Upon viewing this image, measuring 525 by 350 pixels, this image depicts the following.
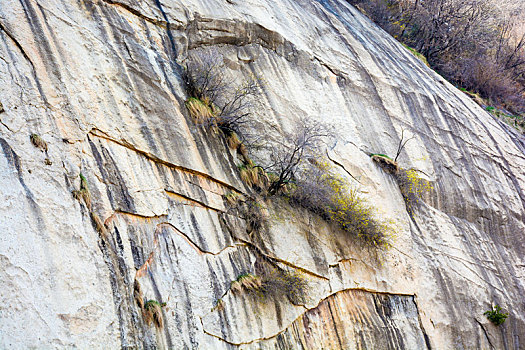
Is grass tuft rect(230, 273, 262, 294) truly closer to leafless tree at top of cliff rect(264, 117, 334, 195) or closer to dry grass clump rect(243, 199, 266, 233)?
dry grass clump rect(243, 199, 266, 233)

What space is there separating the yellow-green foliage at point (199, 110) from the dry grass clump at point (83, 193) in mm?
2395

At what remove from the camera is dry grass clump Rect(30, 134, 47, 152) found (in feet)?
16.6

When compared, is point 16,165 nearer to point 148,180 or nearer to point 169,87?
point 148,180

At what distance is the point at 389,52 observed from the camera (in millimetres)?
12383

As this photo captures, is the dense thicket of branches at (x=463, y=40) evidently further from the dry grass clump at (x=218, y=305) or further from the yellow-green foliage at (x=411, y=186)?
the dry grass clump at (x=218, y=305)

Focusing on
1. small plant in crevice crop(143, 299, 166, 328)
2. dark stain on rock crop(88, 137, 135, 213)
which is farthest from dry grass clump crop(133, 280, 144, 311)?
dark stain on rock crop(88, 137, 135, 213)

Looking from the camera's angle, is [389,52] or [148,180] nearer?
[148,180]

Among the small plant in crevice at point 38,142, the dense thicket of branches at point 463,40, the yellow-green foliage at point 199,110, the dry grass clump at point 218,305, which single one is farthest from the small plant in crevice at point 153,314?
the dense thicket of branches at point 463,40

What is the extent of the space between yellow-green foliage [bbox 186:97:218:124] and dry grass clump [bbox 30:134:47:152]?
2.56 metres

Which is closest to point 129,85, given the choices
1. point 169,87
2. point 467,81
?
point 169,87

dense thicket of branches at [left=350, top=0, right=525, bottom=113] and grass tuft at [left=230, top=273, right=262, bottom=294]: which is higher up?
dense thicket of branches at [left=350, top=0, right=525, bottom=113]

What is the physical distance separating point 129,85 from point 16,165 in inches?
89.4

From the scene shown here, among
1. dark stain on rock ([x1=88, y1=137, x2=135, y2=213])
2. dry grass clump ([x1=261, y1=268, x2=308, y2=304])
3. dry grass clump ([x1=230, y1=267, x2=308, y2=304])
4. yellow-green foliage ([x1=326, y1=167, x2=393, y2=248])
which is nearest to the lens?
dark stain on rock ([x1=88, y1=137, x2=135, y2=213])

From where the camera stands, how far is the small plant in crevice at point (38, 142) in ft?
16.6
